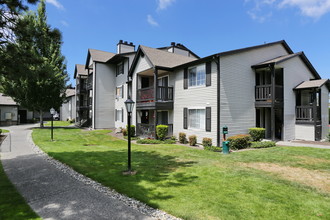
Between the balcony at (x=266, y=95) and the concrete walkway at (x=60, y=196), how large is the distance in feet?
43.0

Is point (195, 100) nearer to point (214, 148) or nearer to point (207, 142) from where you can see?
point (207, 142)

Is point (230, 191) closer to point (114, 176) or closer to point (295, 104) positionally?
point (114, 176)

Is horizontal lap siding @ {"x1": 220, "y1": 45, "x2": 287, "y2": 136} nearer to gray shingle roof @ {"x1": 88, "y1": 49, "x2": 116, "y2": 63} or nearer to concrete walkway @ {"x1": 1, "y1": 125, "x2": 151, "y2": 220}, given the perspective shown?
concrete walkway @ {"x1": 1, "y1": 125, "x2": 151, "y2": 220}

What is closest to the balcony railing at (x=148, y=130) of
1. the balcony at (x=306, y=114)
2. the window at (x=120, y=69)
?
the window at (x=120, y=69)

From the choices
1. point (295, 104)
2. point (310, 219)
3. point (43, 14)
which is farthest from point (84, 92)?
point (310, 219)

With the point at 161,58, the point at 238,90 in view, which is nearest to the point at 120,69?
the point at 161,58

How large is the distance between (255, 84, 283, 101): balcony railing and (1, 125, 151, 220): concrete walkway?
1334cm

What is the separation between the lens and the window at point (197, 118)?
46.1 feet

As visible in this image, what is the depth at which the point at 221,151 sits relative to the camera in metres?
11.8

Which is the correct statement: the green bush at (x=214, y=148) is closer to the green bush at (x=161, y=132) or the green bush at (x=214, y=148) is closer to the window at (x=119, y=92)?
the green bush at (x=161, y=132)

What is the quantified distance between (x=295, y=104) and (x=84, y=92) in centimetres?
3027

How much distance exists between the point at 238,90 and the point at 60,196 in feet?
41.4

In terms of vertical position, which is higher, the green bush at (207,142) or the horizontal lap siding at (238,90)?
the horizontal lap siding at (238,90)

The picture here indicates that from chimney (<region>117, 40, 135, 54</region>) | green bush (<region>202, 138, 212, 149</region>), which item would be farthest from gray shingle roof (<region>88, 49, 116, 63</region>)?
green bush (<region>202, 138, 212, 149</region>)
